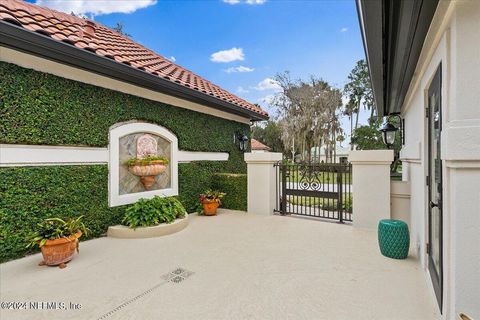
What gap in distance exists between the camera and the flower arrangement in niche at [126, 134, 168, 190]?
5906 millimetres

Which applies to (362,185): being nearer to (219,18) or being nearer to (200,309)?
(200,309)

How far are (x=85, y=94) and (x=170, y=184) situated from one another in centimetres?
325

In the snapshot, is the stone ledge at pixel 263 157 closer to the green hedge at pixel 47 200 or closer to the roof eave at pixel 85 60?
the roof eave at pixel 85 60

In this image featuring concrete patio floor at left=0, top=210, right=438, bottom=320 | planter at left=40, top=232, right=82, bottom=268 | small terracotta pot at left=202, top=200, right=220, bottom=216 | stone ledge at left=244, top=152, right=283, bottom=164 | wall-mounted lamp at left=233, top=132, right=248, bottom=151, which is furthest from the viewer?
wall-mounted lamp at left=233, top=132, right=248, bottom=151

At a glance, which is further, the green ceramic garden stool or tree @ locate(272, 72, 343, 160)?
tree @ locate(272, 72, 343, 160)

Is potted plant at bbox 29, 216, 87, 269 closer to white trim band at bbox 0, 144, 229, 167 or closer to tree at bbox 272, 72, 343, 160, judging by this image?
white trim band at bbox 0, 144, 229, 167

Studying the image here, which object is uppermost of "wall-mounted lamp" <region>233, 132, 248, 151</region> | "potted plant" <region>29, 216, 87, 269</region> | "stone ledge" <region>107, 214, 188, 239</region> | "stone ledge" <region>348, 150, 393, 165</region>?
"wall-mounted lamp" <region>233, 132, 248, 151</region>

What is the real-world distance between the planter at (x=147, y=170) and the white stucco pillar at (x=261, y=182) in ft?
9.45

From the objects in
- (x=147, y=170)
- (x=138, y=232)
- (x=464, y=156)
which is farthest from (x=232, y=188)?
(x=464, y=156)

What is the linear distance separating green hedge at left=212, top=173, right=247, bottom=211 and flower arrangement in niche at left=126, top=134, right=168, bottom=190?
2.58 metres

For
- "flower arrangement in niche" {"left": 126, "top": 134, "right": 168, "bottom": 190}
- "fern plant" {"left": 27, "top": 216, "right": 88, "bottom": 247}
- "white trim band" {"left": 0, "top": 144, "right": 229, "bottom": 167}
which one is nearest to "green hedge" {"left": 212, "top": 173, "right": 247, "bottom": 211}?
"flower arrangement in niche" {"left": 126, "top": 134, "right": 168, "bottom": 190}

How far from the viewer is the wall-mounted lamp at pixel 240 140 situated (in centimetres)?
999

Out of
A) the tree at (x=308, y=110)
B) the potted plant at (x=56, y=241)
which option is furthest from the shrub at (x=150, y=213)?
the tree at (x=308, y=110)

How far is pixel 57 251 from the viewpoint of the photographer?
379 centimetres
